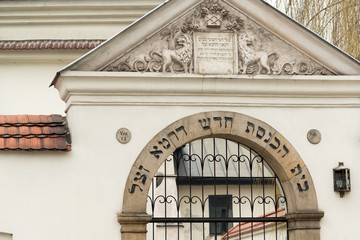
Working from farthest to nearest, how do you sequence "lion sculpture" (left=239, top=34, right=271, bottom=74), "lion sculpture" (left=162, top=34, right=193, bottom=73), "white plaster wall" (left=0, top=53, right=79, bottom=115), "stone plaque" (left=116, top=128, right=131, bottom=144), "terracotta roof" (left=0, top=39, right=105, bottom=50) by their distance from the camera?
"white plaster wall" (left=0, top=53, right=79, bottom=115), "terracotta roof" (left=0, top=39, right=105, bottom=50), "lion sculpture" (left=239, top=34, right=271, bottom=74), "lion sculpture" (left=162, top=34, right=193, bottom=73), "stone plaque" (left=116, top=128, right=131, bottom=144)

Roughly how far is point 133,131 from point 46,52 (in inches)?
184

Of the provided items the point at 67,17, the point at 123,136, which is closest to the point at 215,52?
the point at 123,136

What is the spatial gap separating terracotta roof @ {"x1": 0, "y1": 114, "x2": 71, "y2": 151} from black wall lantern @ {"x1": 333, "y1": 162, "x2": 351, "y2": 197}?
362 cm

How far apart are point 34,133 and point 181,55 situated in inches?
87.6

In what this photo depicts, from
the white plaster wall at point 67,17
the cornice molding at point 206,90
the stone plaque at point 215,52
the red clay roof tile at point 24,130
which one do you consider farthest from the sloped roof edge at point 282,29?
the white plaster wall at point 67,17

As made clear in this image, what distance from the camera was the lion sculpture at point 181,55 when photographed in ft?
37.7

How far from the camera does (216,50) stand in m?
11.6

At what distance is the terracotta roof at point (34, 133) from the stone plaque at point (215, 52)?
202 cm

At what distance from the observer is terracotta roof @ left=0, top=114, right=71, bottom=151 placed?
10984 millimetres

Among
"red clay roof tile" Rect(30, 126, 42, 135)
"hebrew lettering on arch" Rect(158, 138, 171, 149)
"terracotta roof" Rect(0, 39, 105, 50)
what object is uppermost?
"terracotta roof" Rect(0, 39, 105, 50)

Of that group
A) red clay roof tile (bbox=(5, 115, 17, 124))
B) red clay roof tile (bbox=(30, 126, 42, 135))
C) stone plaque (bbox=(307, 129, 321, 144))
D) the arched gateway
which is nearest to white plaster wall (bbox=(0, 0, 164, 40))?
red clay roof tile (bbox=(5, 115, 17, 124))

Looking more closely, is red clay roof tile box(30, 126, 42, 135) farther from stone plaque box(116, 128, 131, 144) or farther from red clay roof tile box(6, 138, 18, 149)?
stone plaque box(116, 128, 131, 144)

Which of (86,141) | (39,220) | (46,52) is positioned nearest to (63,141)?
(86,141)

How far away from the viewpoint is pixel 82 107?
11258 millimetres
